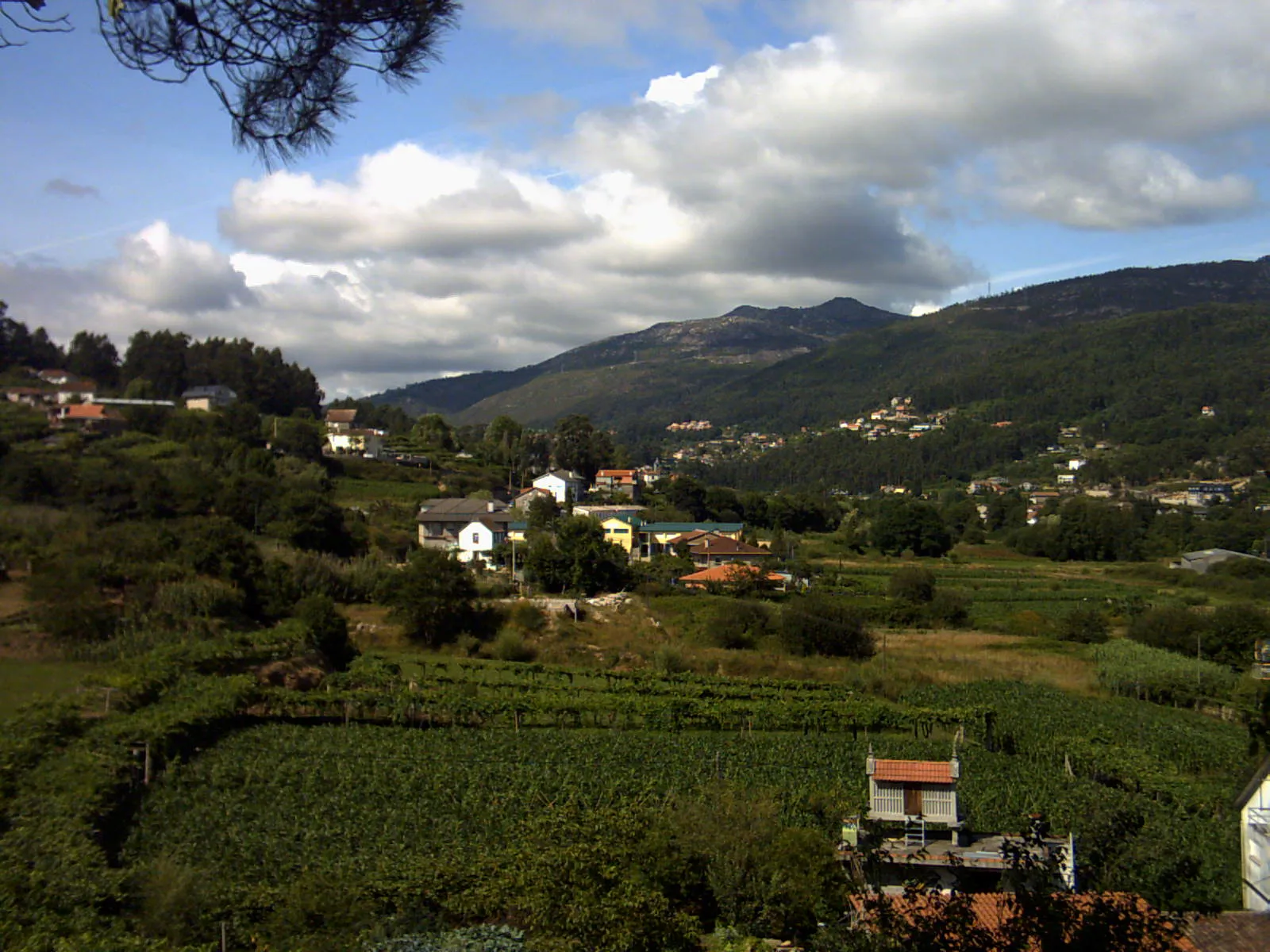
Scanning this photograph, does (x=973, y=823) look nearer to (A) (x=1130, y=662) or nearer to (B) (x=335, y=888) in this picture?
(B) (x=335, y=888)

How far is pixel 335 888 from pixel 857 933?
25.0ft

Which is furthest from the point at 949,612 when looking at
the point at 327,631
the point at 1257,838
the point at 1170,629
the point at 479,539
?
the point at 1257,838

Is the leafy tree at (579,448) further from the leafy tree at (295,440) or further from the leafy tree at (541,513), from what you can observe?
the leafy tree at (295,440)

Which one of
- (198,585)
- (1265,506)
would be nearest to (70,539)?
(198,585)

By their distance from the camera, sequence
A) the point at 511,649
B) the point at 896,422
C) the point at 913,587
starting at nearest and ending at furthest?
the point at 511,649 → the point at 913,587 → the point at 896,422

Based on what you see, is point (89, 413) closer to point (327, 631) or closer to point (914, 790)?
point (327, 631)

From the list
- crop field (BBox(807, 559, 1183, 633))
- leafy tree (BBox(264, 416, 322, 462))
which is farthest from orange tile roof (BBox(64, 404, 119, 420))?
crop field (BBox(807, 559, 1183, 633))

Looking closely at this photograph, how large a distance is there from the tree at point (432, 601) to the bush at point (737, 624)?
8847 millimetres

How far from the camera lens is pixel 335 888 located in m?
10.7

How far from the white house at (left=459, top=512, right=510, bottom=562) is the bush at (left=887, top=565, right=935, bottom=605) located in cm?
1866

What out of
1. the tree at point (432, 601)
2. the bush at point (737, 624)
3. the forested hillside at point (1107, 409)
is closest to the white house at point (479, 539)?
the tree at point (432, 601)

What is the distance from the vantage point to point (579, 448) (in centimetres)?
7419

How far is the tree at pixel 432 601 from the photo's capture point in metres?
32.6

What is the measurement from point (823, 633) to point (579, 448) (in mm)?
42371
